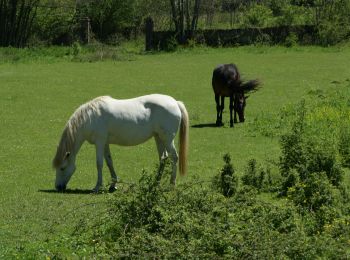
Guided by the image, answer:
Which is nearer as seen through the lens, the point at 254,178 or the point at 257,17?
the point at 254,178

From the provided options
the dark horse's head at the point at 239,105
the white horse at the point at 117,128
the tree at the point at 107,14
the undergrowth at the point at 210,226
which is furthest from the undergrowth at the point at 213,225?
the tree at the point at 107,14

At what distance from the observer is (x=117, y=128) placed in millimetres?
12883

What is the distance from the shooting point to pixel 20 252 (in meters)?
8.92

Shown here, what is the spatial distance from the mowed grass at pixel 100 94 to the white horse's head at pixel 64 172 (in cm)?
29

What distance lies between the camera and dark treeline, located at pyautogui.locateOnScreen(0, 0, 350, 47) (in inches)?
1809

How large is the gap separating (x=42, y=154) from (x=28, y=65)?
1999 centimetres

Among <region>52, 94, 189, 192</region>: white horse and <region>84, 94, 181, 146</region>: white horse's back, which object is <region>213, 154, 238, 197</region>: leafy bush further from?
<region>84, 94, 181, 146</region>: white horse's back

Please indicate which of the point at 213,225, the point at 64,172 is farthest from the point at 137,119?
the point at 213,225

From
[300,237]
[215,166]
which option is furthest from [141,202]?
[215,166]

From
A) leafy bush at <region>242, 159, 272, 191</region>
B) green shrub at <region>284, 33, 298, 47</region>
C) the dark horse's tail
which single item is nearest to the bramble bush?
leafy bush at <region>242, 159, 272, 191</region>

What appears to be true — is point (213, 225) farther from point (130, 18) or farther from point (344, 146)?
point (130, 18)

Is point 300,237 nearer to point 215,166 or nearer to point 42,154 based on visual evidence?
point 215,166

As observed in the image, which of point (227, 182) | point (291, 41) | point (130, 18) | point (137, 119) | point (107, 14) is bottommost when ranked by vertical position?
point (291, 41)

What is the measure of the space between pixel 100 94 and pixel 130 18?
25.4 metres
